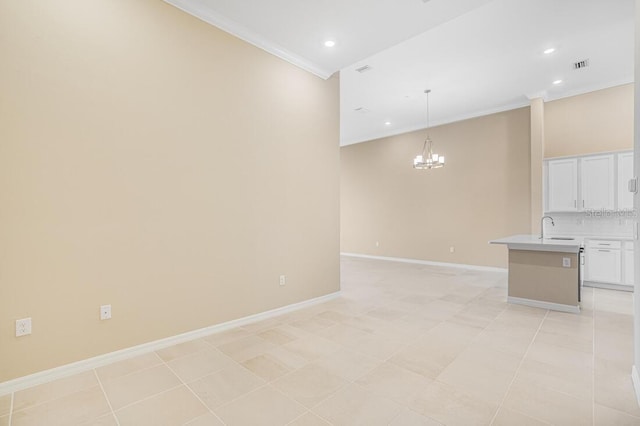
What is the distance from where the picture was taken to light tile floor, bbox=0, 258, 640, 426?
1.87 meters

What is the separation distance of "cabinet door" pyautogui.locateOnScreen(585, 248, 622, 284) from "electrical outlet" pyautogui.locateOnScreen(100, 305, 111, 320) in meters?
6.68

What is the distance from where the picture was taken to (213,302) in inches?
127

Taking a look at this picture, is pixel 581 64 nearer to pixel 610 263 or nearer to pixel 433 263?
pixel 610 263

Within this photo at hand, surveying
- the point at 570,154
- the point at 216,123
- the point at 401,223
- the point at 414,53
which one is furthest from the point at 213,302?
the point at 570,154

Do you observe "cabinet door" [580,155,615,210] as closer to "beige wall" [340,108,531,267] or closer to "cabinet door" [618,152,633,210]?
"cabinet door" [618,152,633,210]

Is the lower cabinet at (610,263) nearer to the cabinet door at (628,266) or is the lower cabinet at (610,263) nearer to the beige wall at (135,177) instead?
the cabinet door at (628,266)

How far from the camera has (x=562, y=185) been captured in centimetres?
545

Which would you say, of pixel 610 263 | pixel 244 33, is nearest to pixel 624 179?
pixel 610 263

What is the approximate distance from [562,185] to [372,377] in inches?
208

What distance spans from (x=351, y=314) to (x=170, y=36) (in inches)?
Answer: 139

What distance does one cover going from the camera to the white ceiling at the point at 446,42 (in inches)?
123

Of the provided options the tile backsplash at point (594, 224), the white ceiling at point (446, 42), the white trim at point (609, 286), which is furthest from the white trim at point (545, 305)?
the white ceiling at point (446, 42)

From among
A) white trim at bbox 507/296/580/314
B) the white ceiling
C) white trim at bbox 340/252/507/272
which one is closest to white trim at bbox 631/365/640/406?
white trim at bbox 507/296/580/314

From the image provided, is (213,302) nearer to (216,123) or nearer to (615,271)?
(216,123)
